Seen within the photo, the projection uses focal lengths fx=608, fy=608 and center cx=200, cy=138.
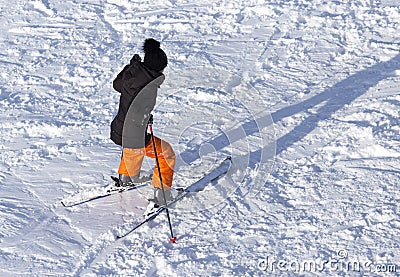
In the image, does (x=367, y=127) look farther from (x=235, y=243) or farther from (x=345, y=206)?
(x=235, y=243)

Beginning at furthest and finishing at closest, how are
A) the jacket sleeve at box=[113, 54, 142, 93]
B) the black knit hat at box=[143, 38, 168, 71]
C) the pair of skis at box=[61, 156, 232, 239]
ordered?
the pair of skis at box=[61, 156, 232, 239]
the jacket sleeve at box=[113, 54, 142, 93]
the black knit hat at box=[143, 38, 168, 71]

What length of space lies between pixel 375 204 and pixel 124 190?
98.9 inches

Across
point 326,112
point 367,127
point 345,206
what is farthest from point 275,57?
point 345,206

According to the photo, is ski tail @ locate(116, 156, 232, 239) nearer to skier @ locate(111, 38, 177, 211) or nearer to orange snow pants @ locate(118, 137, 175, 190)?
skier @ locate(111, 38, 177, 211)

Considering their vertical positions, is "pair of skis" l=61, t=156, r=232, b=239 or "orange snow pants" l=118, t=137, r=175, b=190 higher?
"orange snow pants" l=118, t=137, r=175, b=190

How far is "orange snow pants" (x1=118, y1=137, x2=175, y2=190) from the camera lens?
5816 mm

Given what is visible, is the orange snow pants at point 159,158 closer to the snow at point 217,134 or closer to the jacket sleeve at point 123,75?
the snow at point 217,134

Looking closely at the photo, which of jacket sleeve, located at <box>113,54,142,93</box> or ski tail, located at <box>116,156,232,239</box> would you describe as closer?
jacket sleeve, located at <box>113,54,142,93</box>

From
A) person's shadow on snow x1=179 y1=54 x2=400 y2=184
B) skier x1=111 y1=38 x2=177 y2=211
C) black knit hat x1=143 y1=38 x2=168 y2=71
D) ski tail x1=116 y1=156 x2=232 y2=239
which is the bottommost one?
ski tail x1=116 y1=156 x2=232 y2=239

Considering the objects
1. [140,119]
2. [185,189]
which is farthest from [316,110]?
[140,119]

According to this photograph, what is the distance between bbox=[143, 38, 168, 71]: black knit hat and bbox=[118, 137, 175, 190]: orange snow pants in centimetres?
78

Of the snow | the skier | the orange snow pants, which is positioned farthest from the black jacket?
the snow

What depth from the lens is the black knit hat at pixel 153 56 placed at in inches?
211

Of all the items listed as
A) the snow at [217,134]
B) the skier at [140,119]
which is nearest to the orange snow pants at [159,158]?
the skier at [140,119]
